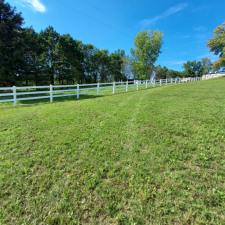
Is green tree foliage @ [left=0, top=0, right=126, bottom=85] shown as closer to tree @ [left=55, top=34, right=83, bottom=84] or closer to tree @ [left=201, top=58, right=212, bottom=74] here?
tree @ [left=55, top=34, right=83, bottom=84]

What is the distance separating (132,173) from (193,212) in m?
1.08

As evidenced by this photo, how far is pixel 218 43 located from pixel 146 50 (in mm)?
21145

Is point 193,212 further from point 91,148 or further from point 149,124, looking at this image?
point 149,124

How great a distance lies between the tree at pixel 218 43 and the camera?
4725cm

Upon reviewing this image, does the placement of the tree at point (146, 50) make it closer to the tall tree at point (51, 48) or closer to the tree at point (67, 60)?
the tree at point (67, 60)

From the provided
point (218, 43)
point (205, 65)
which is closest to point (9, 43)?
point (218, 43)

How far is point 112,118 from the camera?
6.07m

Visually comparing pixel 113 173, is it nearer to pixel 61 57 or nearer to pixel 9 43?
pixel 9 43

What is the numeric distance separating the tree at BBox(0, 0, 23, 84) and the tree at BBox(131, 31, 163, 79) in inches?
1280

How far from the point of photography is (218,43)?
4853cm

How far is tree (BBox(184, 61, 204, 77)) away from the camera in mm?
85375

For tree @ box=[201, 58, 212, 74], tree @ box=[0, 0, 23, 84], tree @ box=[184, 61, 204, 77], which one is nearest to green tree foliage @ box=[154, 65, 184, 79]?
tree @ box=[184, 61, 204, 77]

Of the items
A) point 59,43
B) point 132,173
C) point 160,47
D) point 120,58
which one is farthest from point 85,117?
point 120,58

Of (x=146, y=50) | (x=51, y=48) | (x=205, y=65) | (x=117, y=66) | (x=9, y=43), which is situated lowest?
(x=9, y=43)
